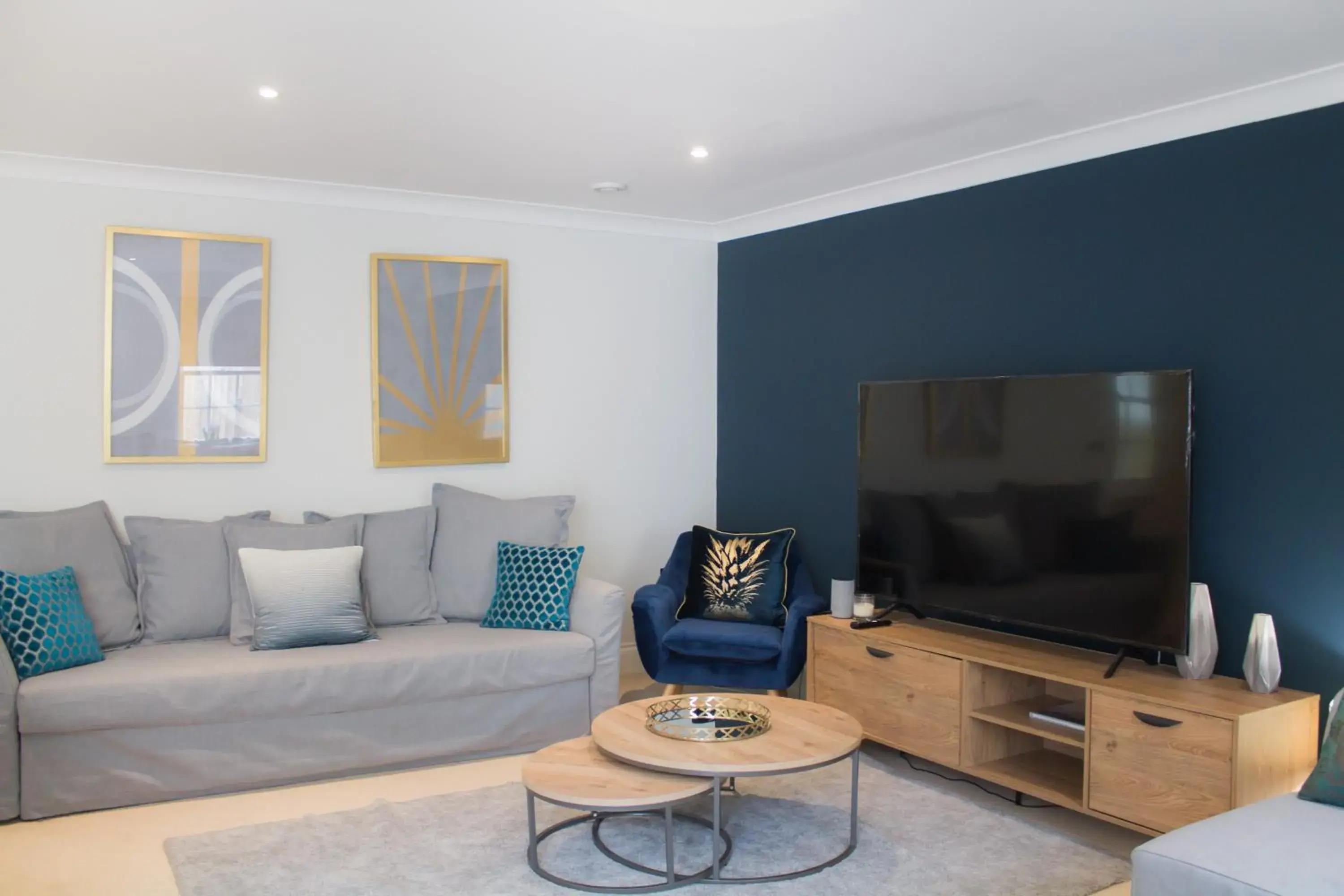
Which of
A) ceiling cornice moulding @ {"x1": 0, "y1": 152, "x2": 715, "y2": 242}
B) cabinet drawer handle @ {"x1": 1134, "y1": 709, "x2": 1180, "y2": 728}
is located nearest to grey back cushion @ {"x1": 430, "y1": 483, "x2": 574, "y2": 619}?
ceiling cornice moulding @ {"x1": 0, "y1": 152, "x2": 715, "y2": 242}

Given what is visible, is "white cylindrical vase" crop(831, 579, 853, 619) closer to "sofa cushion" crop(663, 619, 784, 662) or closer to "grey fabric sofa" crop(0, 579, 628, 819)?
"sofa cushion" crop(663, 619, 784, 662)

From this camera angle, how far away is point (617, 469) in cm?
576

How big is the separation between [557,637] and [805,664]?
3.67 feet

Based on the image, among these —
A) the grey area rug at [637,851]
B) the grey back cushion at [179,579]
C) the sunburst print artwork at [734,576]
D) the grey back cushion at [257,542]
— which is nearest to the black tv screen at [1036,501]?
the sunburst print artwork at [734,576]

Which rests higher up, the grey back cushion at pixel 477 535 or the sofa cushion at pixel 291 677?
the grey back cushion at pixel 477 535

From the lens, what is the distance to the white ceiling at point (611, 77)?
112 inches

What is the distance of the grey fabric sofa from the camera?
3.67 metres

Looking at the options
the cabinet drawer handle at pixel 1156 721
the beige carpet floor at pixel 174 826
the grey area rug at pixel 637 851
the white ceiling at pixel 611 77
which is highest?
the white ceiling at pixel 611 77

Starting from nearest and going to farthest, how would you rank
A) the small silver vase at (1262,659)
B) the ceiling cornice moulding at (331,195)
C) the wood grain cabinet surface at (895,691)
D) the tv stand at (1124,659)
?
the small silver vase at (1262,659), the tv stand at (1124,659), the wood grain cabinet surface at (895,691), the ceiling cornice moulding at (331,195)

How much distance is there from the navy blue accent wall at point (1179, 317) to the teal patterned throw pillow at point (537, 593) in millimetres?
1369

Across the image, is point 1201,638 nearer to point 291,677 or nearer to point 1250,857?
point 1250,857

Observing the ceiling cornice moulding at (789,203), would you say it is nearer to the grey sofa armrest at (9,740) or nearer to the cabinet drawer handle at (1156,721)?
the cabinet drawer handle at (1156,721)

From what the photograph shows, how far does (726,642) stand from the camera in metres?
4.70

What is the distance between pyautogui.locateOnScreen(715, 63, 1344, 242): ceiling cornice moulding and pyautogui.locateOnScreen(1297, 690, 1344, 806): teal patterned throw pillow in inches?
74.3
